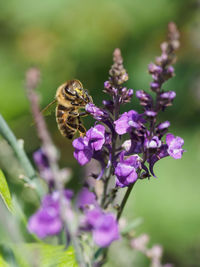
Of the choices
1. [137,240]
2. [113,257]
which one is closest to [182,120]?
[113,257]

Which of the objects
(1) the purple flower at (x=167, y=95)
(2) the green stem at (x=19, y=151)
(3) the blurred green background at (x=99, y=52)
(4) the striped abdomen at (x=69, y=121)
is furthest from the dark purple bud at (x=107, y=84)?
(3) the blurred green background at (x=99, y=52)

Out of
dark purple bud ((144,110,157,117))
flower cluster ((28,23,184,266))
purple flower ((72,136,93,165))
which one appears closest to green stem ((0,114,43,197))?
flower cluster ((28,23,184,266))

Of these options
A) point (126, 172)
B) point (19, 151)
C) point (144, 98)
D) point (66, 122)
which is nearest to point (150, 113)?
point (144, 98)

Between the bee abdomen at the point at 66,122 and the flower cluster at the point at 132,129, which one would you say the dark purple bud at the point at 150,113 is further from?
the bee abdomen at the point at 66,122

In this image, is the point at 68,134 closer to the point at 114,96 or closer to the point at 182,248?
the point at 114,96

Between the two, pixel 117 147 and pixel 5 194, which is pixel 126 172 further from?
pixel 5 194
